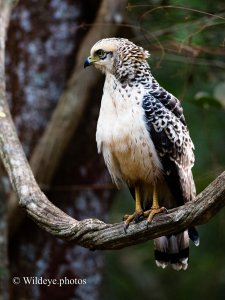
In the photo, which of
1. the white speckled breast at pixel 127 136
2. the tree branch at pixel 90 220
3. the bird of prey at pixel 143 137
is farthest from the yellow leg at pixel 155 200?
the tree branch at pixel 90 220

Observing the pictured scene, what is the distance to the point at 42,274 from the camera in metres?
6.57

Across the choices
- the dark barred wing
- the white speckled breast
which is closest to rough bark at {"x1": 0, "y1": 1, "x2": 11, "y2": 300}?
the white speckled breast

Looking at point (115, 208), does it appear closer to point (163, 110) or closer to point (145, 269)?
point (145, 269)

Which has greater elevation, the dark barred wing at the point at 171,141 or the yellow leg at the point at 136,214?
the dark barred wing at the point at 171,141

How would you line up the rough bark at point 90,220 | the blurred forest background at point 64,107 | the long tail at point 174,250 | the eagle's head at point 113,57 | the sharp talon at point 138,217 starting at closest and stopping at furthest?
the rough bark at point 90,220
the sharp talon at point 138,217
the eagle's head at point 113,57
the long tail at point 174,250
the blurred forest background at point 64,107

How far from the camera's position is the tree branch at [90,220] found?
12.6 feet

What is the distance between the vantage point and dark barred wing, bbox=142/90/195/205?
4.88 m

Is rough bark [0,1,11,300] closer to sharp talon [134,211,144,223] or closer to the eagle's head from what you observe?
the eagle's head

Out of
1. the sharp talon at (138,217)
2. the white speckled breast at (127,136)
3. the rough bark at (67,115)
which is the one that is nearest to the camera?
the sharp talon at (138,217)

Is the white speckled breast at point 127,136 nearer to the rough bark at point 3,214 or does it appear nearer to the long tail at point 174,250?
the long tail at point 174,250

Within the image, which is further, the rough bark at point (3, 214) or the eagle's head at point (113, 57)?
the rough bark at point (3, 214)

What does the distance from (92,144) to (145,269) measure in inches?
121

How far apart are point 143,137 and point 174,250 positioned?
2.78ft

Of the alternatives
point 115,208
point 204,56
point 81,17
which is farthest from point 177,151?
point 115,208
